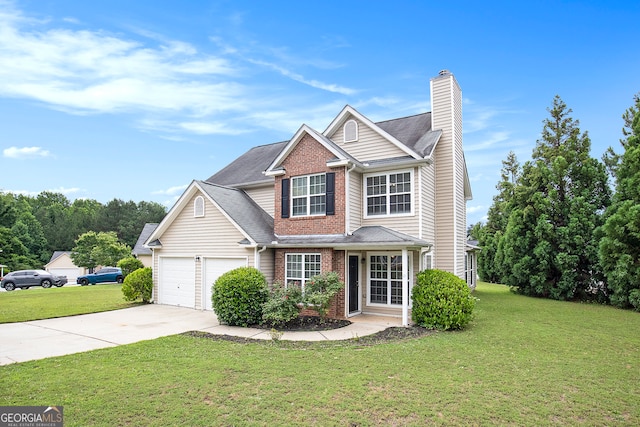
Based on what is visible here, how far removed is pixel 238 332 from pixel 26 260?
5594 centimetres

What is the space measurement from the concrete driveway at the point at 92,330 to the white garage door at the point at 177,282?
0.72 m

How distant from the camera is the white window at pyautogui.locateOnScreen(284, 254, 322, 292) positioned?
44.5 ft

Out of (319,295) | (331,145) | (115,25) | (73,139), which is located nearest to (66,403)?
(319,295)

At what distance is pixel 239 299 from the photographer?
→ 39.8ft

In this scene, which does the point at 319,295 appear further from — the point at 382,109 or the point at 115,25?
the point at 382,109

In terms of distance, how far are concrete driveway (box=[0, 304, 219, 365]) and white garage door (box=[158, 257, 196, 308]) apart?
0.72m

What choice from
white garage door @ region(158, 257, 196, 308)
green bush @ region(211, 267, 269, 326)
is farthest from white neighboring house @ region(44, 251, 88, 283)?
green bush @ region(211, 267, 269, 326)

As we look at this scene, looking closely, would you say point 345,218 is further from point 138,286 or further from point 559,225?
point 559,225

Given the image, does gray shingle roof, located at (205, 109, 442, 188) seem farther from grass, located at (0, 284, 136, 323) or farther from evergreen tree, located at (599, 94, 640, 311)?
evergreen tree, located at (599, 94, 640, 311)

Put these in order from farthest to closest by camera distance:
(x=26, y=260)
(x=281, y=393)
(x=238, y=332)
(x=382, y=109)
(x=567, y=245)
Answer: (x=26, y=260), (x=382, y=109), (x=567, y=245), (x=238, y=332), (x=281, y=393)

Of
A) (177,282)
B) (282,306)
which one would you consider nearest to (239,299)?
(282,306)

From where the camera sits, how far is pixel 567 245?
19562 mm

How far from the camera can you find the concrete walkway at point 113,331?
9125mm

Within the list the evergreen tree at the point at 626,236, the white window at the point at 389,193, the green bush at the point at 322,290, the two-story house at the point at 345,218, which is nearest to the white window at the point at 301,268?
the two-story house at the point at 345,218
